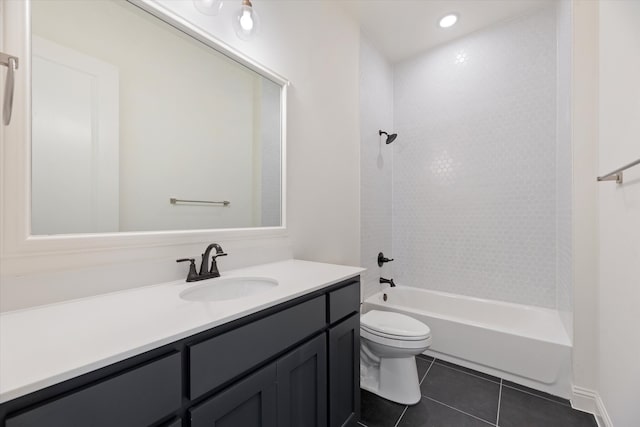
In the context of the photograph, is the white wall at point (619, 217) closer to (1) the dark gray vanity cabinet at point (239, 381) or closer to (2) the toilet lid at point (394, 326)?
(2) the toilet lid at point (394, 326)

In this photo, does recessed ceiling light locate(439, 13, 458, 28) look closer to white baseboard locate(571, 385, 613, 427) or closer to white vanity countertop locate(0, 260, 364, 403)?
white vanity countertop locate(0, 260, 364, 403)

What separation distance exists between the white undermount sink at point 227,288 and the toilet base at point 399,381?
0.99 meters

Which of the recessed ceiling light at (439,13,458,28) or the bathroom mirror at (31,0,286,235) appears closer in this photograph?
the bathroom mirror at (31,0,286,235)

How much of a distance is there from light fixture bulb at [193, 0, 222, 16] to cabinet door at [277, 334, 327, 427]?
1.42 meters

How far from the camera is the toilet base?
161 centimetres

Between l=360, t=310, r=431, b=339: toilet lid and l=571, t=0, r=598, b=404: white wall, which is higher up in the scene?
l=571, t=0, r=598, b=404: white wall

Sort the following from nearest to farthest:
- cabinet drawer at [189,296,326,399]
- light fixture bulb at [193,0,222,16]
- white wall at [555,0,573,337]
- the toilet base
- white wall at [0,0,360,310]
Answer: cabinet drawer at [189,296,326,399]
white wall at [0,0,360,310]
light fixture bulb at [193,0,222,16]
the toilet base
white wall at [555,0,573,337]

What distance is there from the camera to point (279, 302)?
902 millimetres

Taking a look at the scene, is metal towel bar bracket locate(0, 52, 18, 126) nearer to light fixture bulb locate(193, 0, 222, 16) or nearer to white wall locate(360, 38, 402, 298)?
light fixture bulb locate(193, 0, 222, 16)

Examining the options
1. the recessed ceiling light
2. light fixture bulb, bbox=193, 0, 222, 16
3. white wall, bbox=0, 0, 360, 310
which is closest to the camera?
white wall, bbox=0, 0, 360, 310

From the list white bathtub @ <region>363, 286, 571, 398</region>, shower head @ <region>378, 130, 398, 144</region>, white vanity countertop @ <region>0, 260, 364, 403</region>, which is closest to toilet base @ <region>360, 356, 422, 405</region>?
white bathtub @ <region>363, 286, 571, 398</region>


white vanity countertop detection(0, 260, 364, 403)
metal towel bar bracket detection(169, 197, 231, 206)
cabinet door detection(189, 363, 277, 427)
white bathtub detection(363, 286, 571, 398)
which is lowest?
white bathtub detection(363, 286, 571, 398)

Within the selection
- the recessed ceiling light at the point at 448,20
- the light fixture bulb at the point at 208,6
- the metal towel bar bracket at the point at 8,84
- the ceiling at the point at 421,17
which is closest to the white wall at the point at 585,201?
the ceiling at the point at 421,17

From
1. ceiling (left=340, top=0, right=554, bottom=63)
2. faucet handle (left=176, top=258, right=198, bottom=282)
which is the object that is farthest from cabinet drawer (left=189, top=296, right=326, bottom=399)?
ceiling (left=340, top=0, right=554, bottom=63)
